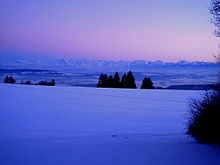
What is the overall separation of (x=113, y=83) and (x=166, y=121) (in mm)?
39566

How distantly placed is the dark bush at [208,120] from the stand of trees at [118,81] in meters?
41.4

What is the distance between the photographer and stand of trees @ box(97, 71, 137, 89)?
4916cm

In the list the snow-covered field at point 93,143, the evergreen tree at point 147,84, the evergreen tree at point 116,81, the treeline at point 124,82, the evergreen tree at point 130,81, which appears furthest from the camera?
the evergreen tree at point 116,81

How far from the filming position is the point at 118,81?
5097cm

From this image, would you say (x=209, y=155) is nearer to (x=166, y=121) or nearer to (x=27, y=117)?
(x=166, y=121)

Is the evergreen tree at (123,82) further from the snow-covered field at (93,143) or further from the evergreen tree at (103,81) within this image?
the snow-covered field at (93,143)

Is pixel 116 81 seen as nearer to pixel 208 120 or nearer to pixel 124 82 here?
pixel 124 82

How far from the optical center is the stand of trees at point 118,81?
1935 inches

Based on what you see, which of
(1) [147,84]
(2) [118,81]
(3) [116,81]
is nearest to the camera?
(1) [147,84]

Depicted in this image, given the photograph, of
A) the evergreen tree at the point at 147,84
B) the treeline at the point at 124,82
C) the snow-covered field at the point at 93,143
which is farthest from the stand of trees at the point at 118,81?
the snow-covered field at the point at 93,143

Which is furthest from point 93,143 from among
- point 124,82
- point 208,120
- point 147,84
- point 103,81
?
point 103,81

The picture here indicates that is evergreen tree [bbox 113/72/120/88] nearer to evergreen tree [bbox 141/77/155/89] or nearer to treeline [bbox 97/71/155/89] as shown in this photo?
treeline [bbox 97/71/155/89]

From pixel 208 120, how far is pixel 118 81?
44.2 meters

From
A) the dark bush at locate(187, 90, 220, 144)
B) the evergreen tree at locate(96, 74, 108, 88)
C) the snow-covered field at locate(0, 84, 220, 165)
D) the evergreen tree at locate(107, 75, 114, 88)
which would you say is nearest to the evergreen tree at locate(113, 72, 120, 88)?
the evergreen tree at locate(107, 75, 114, 88)
